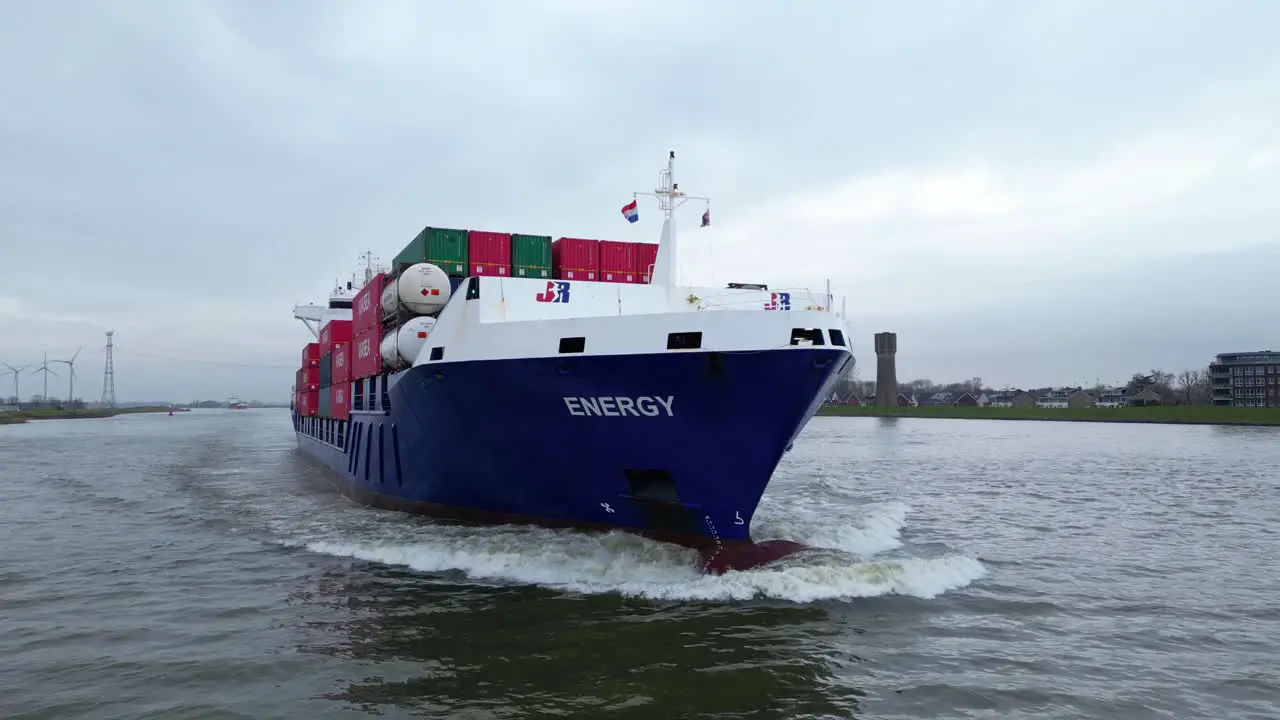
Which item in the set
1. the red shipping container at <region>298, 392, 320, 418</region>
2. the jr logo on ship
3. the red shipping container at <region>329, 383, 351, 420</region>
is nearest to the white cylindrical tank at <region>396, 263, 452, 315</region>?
the jr logo on ship

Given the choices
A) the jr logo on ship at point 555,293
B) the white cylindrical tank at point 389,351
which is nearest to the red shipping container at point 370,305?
the white cylindrical tank at point 389,351

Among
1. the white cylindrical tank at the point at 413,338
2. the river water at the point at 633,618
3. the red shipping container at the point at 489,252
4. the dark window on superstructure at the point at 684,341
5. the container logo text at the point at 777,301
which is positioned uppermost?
the red shipping container at the point at 489,252

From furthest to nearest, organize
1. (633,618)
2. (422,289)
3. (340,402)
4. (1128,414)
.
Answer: (1128,414), (340,402), (422,289), (633,618)

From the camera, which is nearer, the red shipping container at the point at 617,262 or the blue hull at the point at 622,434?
the blue hull at the point at 622,434

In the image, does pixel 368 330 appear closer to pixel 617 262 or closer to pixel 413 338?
pixel 413 338

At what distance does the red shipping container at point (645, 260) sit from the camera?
778 inches

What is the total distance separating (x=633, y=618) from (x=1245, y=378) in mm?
145678

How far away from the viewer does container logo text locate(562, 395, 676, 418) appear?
1278cm

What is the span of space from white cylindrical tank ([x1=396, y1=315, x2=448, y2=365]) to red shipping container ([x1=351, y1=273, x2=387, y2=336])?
116 inches

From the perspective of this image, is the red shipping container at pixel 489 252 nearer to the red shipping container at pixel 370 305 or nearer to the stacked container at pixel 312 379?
the red shipping container at pixel 370 305

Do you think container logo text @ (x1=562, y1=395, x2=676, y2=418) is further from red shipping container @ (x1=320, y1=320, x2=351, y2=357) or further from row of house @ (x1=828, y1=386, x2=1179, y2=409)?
row of house @ (x1=828, y1=386, x2=1179, y2=409)

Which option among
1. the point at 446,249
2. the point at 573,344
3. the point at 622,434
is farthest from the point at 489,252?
the point at 622,434

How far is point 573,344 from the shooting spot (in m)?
13.7

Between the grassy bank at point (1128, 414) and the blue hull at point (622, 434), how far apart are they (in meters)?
89.3
